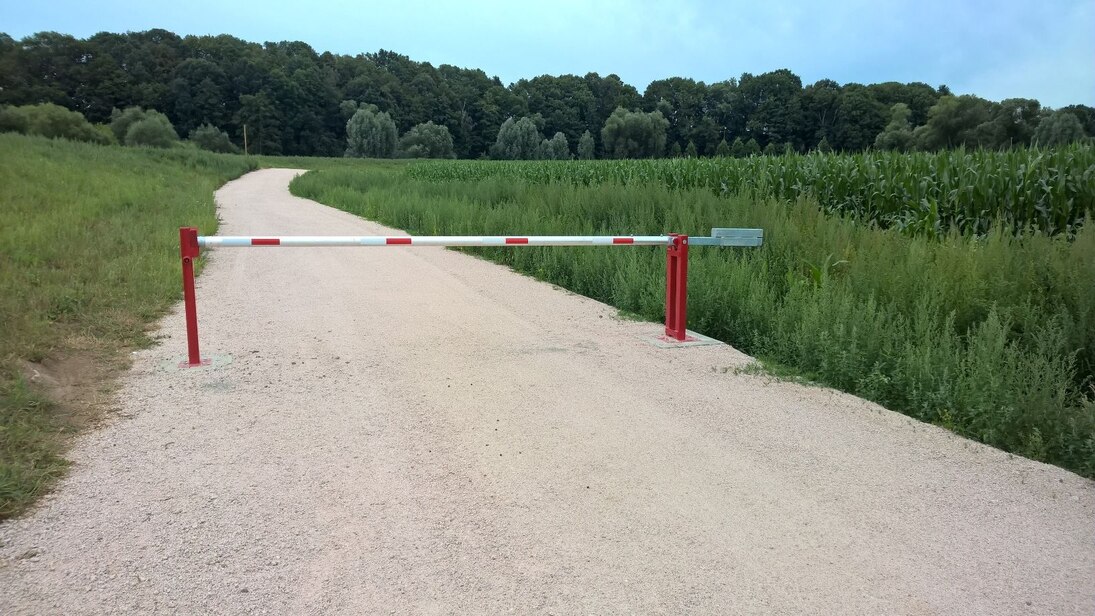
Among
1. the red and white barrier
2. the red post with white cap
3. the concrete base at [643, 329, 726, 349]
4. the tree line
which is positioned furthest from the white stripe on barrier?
the tree line

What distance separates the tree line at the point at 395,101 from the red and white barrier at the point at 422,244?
69.5 m

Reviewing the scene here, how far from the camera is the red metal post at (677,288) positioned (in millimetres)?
7945

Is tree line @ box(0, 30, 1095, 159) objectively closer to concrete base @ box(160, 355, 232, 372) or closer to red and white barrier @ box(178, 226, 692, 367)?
red and white barrier @ box(178, 226, 692, 367)

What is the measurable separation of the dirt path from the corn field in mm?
5309

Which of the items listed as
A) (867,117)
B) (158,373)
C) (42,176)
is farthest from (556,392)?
(867,117)

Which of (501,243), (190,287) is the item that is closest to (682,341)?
(501,243)

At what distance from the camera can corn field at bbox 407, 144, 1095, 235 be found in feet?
35.2

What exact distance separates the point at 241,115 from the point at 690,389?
4684 inches

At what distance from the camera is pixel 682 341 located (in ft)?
26.2

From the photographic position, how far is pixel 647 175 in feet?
69.7

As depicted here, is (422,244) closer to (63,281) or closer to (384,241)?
(384,241)

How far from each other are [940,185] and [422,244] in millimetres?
8994

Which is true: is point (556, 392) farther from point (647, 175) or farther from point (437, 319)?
point (647, 175)

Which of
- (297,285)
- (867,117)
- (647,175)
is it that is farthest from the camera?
(867,117)
